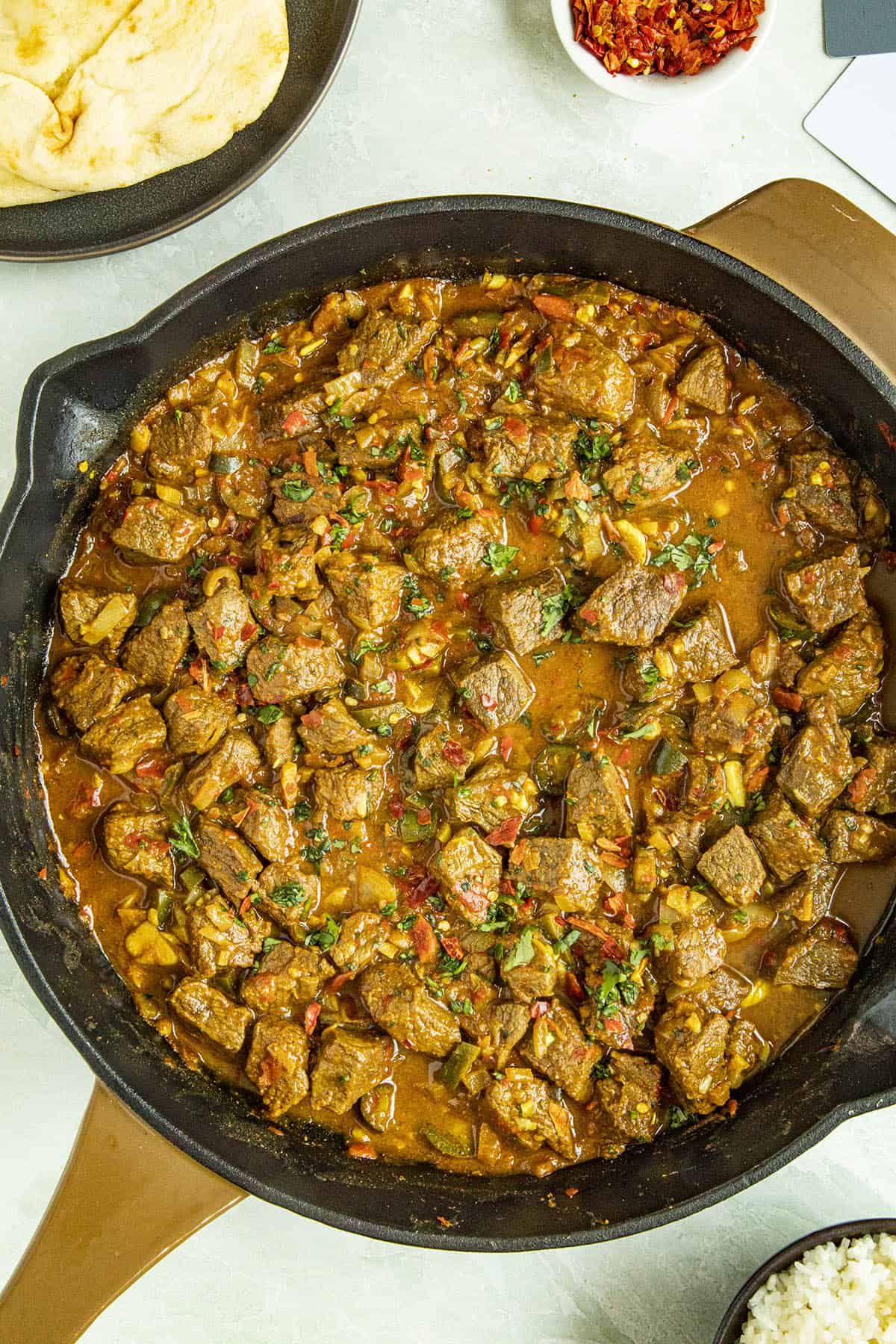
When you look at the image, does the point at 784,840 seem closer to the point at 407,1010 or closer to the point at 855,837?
the point at 855,837

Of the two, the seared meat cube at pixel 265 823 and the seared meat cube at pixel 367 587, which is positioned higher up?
the seared meat cube at pixel 367 587

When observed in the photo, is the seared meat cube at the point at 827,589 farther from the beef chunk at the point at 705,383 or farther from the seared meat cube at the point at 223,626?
the seared meat cube at the point at 223,626

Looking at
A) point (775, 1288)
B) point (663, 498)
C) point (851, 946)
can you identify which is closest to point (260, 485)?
point (663, 498)

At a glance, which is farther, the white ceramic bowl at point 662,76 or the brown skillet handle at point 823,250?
the white ceramic bowl at point 662,76

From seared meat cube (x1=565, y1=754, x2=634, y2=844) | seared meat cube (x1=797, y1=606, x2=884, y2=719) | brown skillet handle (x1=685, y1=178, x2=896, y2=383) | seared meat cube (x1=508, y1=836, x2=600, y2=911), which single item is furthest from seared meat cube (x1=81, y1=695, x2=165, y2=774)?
brown skillet handle (x1=685, y1=178, x2=896, y2=383)

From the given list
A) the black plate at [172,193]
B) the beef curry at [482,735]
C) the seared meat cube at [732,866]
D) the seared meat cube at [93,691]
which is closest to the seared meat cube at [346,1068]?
the beef curry at [482,735]

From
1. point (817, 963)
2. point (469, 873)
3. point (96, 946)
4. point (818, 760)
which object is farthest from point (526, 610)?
point (96, 946)
